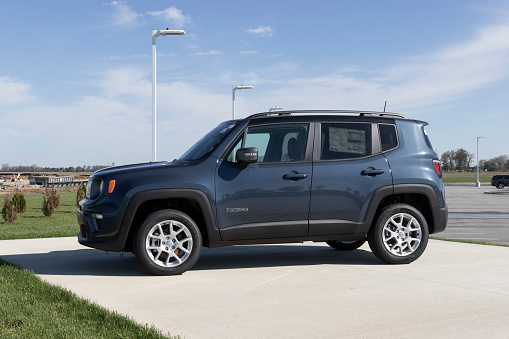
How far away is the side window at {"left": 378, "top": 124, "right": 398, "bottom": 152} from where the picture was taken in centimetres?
761

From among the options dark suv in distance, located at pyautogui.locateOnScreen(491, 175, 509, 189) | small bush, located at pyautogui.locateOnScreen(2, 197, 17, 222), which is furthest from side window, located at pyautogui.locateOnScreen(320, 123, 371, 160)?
dark suv in distance, located at pyautogui.locateOnScreen(491, 175, 509, 189)

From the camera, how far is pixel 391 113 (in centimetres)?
784

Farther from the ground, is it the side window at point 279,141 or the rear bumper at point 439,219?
the side window at point 279,141

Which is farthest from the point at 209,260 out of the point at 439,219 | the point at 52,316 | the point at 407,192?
the point at 52,316

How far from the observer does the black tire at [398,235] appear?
A: 7434 millimetres

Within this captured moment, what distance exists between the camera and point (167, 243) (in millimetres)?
6680

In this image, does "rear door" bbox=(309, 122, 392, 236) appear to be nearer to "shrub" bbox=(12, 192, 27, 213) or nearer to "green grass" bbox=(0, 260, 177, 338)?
"green grass" bbox=(0, 260, 177, 338)

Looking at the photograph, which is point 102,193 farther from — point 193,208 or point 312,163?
point 312,163

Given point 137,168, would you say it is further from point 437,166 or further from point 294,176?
point 437,166

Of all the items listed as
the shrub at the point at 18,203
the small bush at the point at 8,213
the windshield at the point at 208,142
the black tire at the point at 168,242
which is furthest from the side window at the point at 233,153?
the shrub at the point at 18,203

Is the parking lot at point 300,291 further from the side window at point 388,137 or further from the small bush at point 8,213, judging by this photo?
the small bush at point 8,213

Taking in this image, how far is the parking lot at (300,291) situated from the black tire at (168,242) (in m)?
Answer: 0.15

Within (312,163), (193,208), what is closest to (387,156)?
(312,163)

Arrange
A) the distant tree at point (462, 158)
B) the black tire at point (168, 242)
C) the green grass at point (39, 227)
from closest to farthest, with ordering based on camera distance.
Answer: the black tire at point (168, 242)
the green grass at point (39, 227)
the distant tree at point (462, 158)
